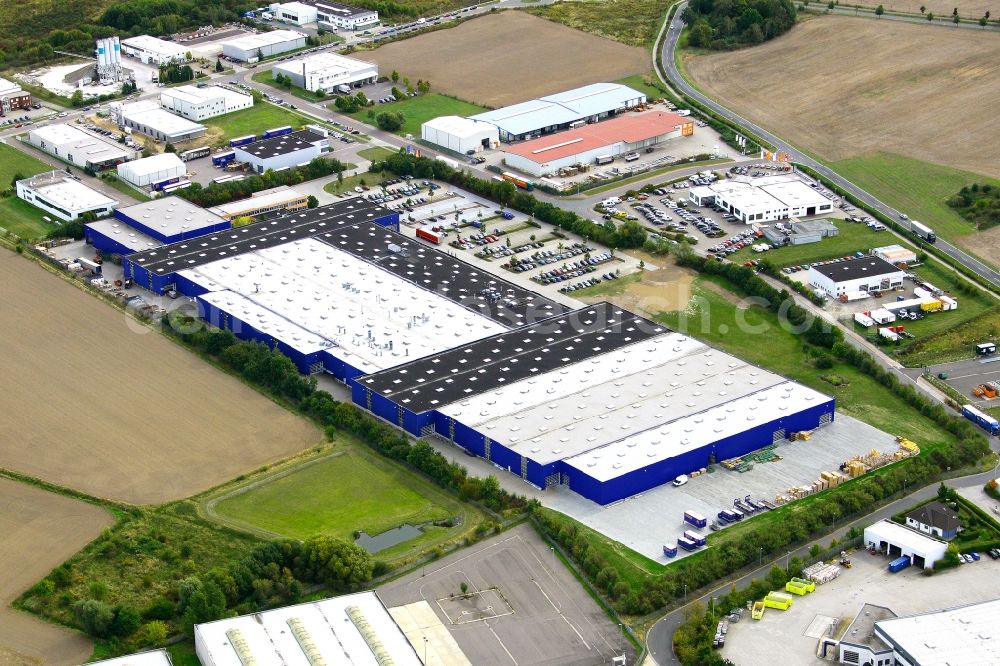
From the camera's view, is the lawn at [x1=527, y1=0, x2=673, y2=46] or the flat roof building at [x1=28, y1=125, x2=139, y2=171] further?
the lawn at [x1=527, y1=0, x2=673, y2=46]

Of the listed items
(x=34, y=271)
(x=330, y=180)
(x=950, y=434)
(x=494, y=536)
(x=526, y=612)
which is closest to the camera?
(x=526, y=612)

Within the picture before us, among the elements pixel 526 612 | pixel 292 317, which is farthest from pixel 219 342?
pixel 526 612

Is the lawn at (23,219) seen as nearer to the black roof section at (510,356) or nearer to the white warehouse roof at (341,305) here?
the white warehouse roof at (341,305)

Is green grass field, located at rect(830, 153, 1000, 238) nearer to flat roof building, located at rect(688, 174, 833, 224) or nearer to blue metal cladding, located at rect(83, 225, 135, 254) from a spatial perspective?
flat roof building, located at rect(688, 174, 833, 224)

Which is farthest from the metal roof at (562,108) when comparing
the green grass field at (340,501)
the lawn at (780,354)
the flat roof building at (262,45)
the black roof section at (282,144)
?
the green grass field at (340,501)

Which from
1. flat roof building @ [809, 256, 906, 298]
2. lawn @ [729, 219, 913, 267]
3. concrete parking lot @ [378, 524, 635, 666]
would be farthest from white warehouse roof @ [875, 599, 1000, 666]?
lawn @ [729, 219, 913, 267]

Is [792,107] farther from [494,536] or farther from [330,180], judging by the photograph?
[494,536]
